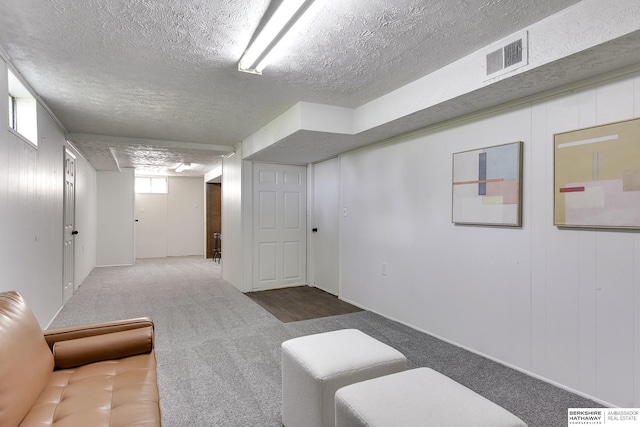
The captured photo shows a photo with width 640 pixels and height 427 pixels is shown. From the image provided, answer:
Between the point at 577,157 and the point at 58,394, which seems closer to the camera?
the point at 58,394

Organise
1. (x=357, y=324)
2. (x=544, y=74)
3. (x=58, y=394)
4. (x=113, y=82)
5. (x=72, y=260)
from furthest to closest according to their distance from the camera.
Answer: (x=72, y=260)
(x=357, y=324)
(x=113, y=82)
(x=544, y=74)
(x=58, y=394)

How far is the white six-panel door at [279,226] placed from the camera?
5605 millimetres

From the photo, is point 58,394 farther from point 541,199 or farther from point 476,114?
point 476,114

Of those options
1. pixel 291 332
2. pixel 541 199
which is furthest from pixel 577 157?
pixel 291 332

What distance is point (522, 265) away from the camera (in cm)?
262

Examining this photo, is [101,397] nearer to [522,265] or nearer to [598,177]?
[522,265]

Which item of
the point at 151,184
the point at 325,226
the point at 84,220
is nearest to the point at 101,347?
the point at 325,226

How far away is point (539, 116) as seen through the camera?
8.25 feet

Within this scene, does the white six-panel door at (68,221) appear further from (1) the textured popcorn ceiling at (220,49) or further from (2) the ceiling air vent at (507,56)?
(2) the ceiling air vent at (507,56)

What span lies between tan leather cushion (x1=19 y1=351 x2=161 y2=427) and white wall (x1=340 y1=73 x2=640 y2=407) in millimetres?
2520

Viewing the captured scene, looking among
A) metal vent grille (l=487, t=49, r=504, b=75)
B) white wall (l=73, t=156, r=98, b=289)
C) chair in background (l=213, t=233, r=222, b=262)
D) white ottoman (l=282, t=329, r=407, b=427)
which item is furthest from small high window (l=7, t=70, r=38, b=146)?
chair in background (l=213, t=233, r=222, b=262)

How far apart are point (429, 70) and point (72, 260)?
18.3 ft

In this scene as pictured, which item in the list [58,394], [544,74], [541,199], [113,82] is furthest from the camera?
[113,82]

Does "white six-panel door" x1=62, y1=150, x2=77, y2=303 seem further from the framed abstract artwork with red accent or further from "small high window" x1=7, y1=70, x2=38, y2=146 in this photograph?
the framed abstract artwork with red accent
